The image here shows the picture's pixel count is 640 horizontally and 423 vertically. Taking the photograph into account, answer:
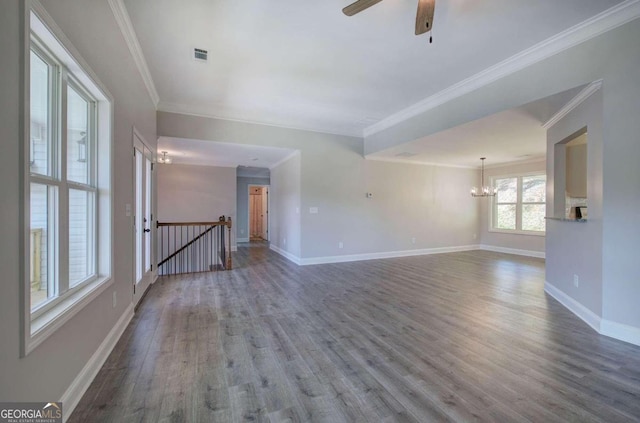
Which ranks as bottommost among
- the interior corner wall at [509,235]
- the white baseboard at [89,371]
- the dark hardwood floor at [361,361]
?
the dark hardwood floor at [361,361]

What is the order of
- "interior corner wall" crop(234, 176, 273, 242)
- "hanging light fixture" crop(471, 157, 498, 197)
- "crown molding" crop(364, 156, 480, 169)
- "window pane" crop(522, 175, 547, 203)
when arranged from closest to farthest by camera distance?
"crown molding" crop(364, 156, 480, 169), "window pane" crop(522, 175, 547, 203), "hanging light fixture" crop(471, 157, 498, 197), "interior corner wall" crop(234, 176, 273, 242)

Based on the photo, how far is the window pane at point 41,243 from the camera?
60.0 inches

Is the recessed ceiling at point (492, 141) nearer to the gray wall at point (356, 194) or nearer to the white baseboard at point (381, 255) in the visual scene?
the gray wall at point (356, 194)

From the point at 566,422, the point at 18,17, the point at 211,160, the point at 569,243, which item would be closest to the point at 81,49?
the point at 18,17

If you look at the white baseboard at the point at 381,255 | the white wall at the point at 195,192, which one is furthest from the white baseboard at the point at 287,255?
the white wall at the point at 195,192

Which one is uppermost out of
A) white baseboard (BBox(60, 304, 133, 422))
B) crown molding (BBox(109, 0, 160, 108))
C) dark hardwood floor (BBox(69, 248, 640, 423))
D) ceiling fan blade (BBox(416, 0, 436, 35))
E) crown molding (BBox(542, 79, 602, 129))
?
crown molding (BBox(109, 0, 160, 108))

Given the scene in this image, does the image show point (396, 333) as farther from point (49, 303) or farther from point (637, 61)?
point (637, 61)

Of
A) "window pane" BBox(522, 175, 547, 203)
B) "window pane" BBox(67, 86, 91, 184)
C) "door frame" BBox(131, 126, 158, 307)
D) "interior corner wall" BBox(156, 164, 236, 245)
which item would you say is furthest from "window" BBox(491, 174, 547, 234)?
"window pane" BBox(67, 86, 91, 184)

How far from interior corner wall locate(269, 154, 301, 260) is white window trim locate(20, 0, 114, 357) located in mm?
3900

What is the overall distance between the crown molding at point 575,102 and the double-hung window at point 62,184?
4.37 metres

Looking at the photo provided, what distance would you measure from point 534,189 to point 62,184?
358 inches

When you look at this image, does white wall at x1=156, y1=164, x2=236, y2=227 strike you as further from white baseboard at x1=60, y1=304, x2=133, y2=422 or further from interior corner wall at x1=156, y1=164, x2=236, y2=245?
white baseboard at x1=60, y1=304, x2=133, y2=422

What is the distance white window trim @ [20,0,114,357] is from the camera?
3.96 feet

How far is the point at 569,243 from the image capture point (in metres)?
3.51
